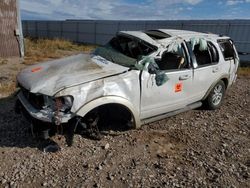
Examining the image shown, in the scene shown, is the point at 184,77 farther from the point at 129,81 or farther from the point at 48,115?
the point at 48,115

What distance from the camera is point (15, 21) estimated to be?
10688 millimetres

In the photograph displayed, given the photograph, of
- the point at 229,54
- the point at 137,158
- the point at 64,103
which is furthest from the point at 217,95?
the point at 64,103

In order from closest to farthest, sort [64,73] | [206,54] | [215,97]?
[64,73]
[206,54]
[215,97]

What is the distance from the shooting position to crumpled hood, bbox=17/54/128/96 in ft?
10.4

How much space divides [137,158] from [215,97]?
9.22ft

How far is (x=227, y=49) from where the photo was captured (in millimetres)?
5402

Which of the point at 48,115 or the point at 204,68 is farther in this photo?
the point at 204,68

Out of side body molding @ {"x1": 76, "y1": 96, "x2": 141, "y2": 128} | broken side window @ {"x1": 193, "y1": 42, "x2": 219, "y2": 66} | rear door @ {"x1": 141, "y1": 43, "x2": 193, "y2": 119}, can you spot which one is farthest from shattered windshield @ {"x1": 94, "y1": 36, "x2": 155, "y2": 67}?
broken side window @ {"x1": 193, "y1": 42, "x2": 219, "y2": 66}

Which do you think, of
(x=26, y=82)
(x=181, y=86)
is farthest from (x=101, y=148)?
(x=181, y=86)

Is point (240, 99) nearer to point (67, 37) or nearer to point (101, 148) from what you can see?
point (101, 148)

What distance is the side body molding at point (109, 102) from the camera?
318 centimetres

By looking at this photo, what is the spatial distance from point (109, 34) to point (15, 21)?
11.7 m

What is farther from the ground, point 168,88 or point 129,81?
point 129,81

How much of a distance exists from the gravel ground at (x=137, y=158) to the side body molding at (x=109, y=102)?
0.49 metres
